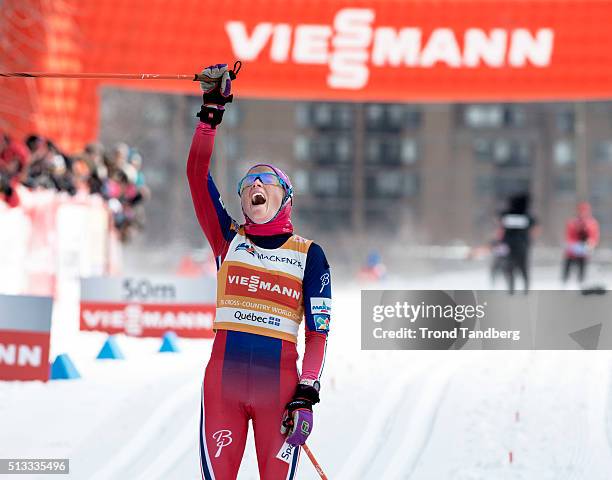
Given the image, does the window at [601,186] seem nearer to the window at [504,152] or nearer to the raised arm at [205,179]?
the window at [504,152]

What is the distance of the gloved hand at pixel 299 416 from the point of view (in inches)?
136

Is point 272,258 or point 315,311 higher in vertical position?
point 272,258

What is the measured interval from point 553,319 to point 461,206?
158 feet

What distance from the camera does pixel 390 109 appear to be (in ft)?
188

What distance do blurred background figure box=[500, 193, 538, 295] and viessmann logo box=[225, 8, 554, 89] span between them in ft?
6.54

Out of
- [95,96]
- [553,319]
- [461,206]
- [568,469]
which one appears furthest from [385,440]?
[461,206]

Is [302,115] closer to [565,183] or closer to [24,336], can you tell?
[565,183]

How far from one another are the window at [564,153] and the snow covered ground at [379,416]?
49851 mm

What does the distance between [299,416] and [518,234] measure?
11.5 m

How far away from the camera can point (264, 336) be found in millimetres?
3621

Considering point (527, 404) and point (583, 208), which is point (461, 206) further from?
point (527, 404)

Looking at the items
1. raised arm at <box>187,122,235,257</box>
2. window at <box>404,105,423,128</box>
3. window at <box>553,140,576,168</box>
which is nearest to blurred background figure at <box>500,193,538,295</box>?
raised arm at <box>187,122,235,257</box>

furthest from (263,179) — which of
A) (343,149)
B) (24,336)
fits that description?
(343,149)

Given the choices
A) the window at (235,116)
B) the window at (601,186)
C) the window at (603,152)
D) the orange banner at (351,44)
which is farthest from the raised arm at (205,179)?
the window at (603,152)
